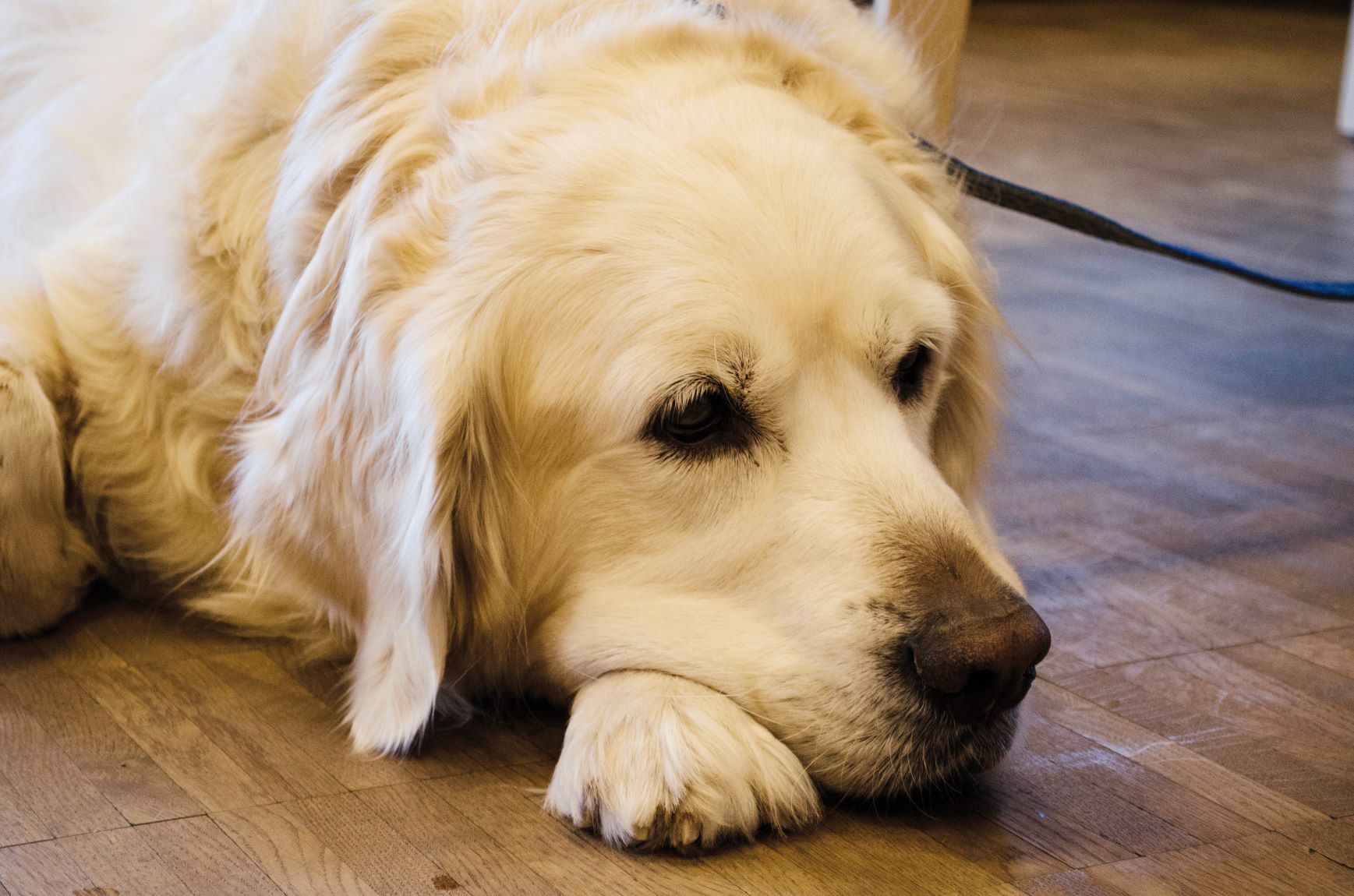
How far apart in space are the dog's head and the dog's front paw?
53 millimetres

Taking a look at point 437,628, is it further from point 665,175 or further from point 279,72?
point 279,72

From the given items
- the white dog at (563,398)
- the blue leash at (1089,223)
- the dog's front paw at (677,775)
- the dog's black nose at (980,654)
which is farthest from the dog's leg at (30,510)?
the blue leash at (1089,223)

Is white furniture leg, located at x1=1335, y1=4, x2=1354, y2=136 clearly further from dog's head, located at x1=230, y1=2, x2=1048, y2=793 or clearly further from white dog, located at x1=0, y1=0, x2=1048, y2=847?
dog's head, located at x1=230, y1=2, x2=1048, y2=793

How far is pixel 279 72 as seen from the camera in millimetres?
2232

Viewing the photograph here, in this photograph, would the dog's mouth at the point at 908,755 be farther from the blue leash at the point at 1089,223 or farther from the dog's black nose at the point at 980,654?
the blue leash at the point at 1089,223

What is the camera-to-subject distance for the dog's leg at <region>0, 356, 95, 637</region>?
215 cm

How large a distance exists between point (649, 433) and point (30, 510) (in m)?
0.99

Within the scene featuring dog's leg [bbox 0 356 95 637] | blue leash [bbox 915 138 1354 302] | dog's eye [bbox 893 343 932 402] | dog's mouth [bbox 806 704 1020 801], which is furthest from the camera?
blue leash [bbox 915 138 1354 302]

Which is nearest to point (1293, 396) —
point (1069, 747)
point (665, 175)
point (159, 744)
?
point (1069, 747)

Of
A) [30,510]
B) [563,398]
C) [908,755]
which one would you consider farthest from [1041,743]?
[30,510]

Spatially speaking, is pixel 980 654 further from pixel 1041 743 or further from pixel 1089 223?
pixel 1089 223

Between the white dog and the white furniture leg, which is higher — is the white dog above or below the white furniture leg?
below

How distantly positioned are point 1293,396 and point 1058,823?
90.9 inches

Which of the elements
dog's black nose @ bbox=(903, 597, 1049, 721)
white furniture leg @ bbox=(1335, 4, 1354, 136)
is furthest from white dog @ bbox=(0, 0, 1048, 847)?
white furniture leg @ bbox=(1335, 4, 1354, 136)
